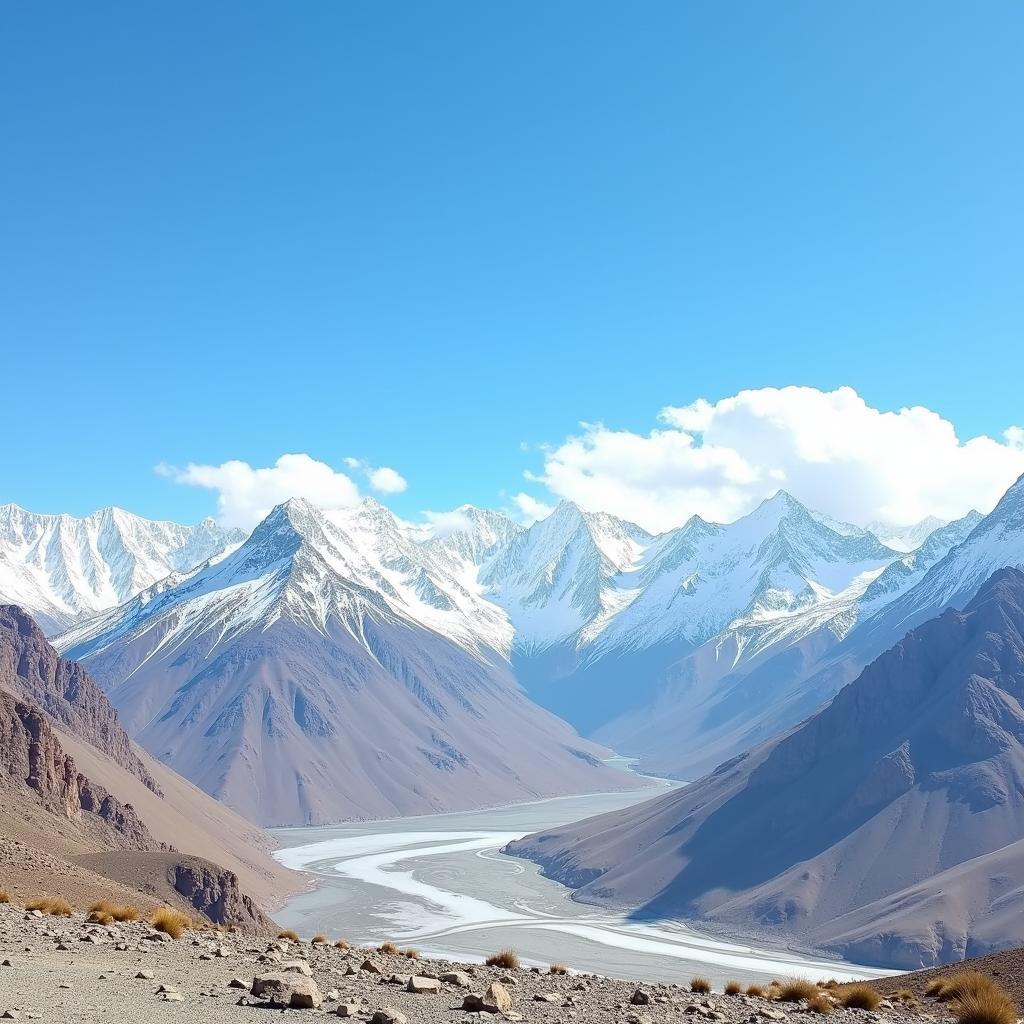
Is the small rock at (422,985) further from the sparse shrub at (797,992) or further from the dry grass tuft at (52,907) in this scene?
the dry grass tuft at (52,907)

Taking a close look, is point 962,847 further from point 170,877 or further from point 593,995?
point 593,995

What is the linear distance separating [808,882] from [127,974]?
635ft

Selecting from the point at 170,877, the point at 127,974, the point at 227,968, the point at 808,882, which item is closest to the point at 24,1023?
the point at 127,974

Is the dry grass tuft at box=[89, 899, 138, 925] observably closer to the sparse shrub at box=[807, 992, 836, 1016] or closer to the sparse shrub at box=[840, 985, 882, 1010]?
the sparse shrub at box=[807, 992, 836, 1016]

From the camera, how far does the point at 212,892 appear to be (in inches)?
4493

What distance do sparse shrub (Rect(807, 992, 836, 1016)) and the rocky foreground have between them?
0.23m

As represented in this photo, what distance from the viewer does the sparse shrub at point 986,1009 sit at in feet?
79.2

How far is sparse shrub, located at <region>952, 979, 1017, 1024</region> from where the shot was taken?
2412 cm

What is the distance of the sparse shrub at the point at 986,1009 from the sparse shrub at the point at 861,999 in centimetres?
210

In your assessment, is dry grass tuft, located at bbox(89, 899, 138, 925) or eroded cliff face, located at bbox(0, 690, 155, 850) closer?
dry grass tuft, located at bbox(89, 899, 138, 925)

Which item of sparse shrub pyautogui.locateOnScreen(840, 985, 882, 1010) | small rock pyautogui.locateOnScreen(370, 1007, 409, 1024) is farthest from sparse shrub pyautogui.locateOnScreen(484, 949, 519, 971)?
small rock pyautogui.locateOnScreen(370, 1007, 409, 1024)

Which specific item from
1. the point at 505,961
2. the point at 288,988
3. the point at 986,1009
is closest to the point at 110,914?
the point at 505,961

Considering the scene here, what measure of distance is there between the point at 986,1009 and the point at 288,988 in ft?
54.8

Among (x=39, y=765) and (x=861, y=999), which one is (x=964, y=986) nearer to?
(x=861, y=999)
